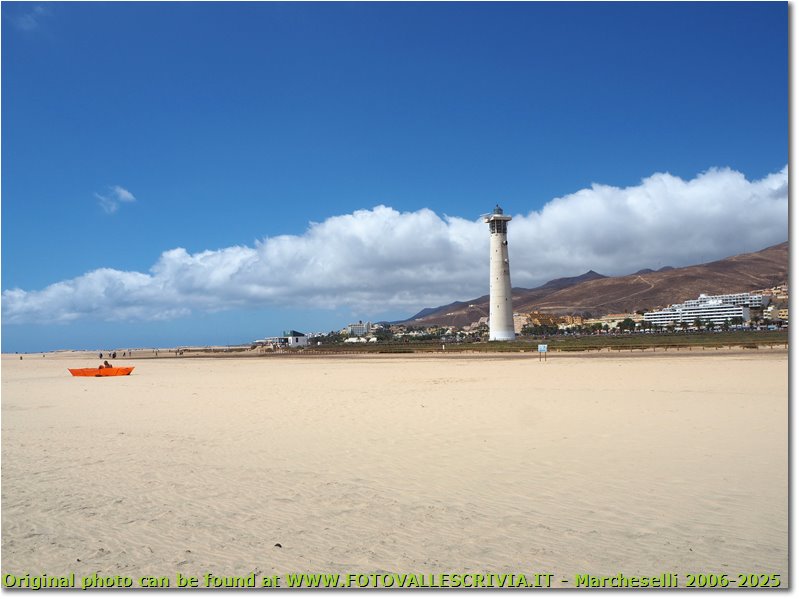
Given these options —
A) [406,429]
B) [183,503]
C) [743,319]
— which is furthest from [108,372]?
[743,319]

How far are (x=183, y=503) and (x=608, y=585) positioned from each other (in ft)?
15.9

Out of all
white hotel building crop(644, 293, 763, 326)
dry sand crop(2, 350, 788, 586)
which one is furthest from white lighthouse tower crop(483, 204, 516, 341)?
white hotel building crop(644, 293, 763, 326)

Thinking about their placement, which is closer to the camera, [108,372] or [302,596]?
[302,596]

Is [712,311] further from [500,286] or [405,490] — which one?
[405,490]

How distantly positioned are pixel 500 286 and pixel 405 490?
80628 mm

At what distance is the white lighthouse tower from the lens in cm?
8581

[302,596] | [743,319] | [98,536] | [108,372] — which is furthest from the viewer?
[743,319]

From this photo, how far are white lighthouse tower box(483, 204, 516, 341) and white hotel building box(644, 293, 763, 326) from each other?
78438 millimetres

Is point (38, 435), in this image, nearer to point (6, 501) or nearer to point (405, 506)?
point (6, 501)

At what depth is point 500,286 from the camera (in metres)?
85.9

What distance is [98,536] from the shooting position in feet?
18.1

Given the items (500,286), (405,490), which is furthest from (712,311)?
(405,490)

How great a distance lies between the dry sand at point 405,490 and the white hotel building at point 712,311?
491ft

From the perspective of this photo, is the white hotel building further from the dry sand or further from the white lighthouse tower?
the dry sand
